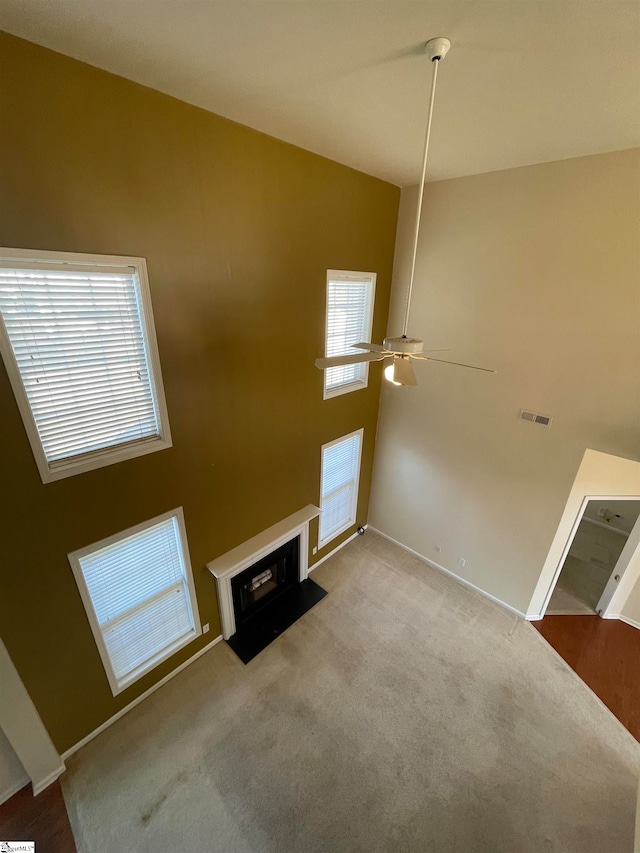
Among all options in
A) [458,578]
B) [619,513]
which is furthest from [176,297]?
[619,513]

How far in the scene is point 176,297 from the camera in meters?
2.89

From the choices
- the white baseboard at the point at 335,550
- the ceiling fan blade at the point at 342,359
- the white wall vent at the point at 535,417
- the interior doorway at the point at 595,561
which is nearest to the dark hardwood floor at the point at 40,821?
the white baseboard at the point at 335,550

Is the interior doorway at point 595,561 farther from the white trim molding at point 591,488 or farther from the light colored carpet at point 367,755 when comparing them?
the light colored carpet at point 367,755

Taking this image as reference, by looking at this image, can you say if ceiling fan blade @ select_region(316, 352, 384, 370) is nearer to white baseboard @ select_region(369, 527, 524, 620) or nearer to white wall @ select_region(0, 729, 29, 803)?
white wall @ select_region(0, 729, 29, 803)

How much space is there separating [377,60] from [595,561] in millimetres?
8276

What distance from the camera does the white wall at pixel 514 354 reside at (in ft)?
11.2

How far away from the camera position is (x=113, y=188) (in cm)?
239

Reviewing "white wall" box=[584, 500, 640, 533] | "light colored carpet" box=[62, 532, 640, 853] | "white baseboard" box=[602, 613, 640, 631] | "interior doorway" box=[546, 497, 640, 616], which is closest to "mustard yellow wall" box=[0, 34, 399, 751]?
"light colored carpet" box=[62, 532, 640, 853]

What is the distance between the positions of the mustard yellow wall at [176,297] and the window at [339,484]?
739mm

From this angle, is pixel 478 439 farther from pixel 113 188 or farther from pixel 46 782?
pixel 46 782

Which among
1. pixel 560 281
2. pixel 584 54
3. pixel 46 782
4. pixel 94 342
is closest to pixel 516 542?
pixel 560 281

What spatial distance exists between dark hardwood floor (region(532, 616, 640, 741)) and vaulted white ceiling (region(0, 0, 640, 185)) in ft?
19.3

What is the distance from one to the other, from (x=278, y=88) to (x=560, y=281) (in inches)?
131

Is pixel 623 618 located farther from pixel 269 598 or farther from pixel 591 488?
pixel 269 598
